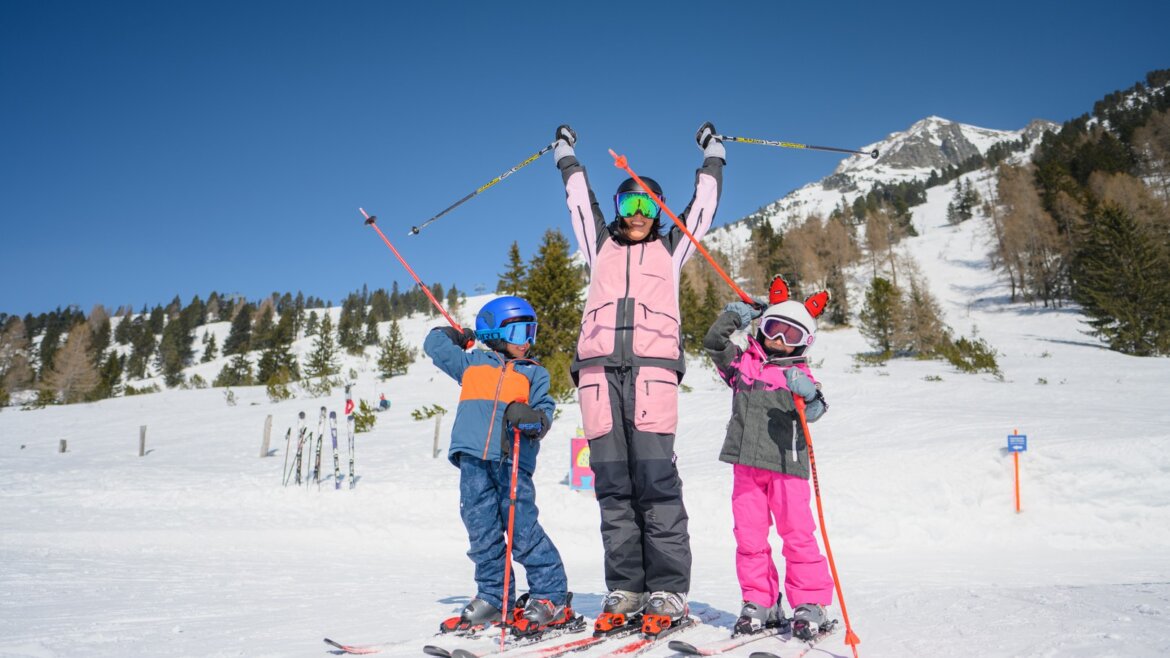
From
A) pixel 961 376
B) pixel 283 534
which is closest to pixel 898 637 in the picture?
pixel 283 534

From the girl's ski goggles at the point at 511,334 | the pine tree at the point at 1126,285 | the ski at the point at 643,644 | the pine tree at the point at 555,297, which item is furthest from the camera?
the pine tree at the point at 555,297

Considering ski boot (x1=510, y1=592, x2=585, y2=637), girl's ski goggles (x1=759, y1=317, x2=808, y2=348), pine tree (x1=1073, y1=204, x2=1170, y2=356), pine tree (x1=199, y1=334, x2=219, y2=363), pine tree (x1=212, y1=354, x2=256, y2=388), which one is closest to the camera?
ski boot (x1=510, y1=592, x2=585, y2=637)

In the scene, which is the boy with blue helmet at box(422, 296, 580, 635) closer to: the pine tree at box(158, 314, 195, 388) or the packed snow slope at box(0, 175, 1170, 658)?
the packed snow slope at box(0, 175, 1170, 658)

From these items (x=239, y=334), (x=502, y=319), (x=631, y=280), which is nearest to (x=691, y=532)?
(x=502, y=319)

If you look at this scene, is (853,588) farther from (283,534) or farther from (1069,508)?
(283,534)

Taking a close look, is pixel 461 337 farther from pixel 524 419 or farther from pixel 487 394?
pixel 524 419

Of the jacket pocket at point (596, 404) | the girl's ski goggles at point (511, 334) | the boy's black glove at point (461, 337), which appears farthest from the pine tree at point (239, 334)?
the jacket pocket at point (596, 404)

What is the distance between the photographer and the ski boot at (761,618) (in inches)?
112

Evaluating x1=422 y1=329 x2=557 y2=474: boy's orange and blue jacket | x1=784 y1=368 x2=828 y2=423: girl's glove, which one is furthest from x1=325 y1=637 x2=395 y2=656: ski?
x1=784 y1=368 x2=828 y2=423: girl's glove

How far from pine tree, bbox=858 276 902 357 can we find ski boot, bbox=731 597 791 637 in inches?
1194

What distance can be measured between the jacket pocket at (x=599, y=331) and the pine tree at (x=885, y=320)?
30.5 m

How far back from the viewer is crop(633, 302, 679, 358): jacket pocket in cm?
304

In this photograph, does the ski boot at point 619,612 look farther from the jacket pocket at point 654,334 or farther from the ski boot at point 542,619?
the jacket pocket at point 654,334

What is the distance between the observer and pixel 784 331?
319 cm
